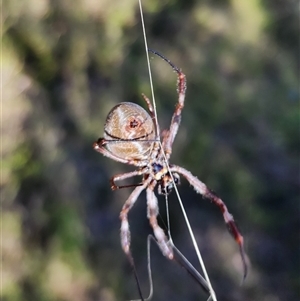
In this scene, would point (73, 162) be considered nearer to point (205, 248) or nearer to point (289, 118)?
point (205, 248)

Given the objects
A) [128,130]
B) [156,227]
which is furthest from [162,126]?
[128,130]

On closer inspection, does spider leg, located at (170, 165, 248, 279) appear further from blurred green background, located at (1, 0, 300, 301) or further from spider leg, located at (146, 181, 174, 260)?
blurred green background, located at (1, 0, 300, 301)

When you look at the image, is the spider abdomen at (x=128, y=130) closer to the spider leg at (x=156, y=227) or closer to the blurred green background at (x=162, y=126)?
the spider leg at (x=156, y=227)

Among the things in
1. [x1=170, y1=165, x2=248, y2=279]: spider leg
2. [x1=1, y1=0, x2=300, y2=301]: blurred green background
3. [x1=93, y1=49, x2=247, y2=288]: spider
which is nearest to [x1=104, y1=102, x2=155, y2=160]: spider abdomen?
[x1=93, y1=49, x2=247, y2=288]: spider

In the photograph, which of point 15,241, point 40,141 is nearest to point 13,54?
point 40,141

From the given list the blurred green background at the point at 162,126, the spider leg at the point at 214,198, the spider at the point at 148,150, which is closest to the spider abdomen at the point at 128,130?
the spider at the point at 148,150

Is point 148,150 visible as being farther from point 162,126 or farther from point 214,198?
point 162,126
